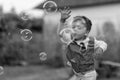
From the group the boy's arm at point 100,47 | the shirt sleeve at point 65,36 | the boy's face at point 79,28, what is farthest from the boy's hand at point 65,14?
the boy's arm at point 100,47

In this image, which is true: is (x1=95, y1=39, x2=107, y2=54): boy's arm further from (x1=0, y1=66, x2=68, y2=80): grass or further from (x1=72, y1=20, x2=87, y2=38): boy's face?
(x1=0, y1=66, x2=68, y2=80): grass

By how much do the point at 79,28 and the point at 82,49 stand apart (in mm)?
271

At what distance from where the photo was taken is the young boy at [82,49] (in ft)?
14.1

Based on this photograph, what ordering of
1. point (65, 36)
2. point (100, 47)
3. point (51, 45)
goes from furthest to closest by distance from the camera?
point (51, 45), point (65, 36), point (100, 47)

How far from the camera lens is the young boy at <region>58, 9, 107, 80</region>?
14.1 ft

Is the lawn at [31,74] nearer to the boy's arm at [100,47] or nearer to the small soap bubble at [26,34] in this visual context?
the small soap bubble at [26,34]

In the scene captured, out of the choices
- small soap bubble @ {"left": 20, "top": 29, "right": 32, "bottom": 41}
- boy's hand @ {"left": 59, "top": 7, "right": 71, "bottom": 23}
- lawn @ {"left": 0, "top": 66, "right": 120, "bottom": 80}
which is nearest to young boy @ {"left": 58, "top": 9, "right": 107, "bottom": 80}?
boy's hand @ {"left": 59, "top": 7, "right": 71, "bottom": 23}

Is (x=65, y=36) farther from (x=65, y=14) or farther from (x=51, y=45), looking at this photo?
(x=51, y=45)

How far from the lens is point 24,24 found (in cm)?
1420

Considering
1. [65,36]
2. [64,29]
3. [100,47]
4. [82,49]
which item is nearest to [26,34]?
[64,29]

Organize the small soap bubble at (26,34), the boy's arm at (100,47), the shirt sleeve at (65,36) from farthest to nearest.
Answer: the small soap bubble at (26,34) < the shirt sleeve at (65,36) < the boy's arm at (100,47)

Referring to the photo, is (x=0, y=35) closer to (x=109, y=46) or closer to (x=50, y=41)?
(x=50, y=41)

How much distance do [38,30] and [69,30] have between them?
1619 cm

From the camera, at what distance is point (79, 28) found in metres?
4.41
